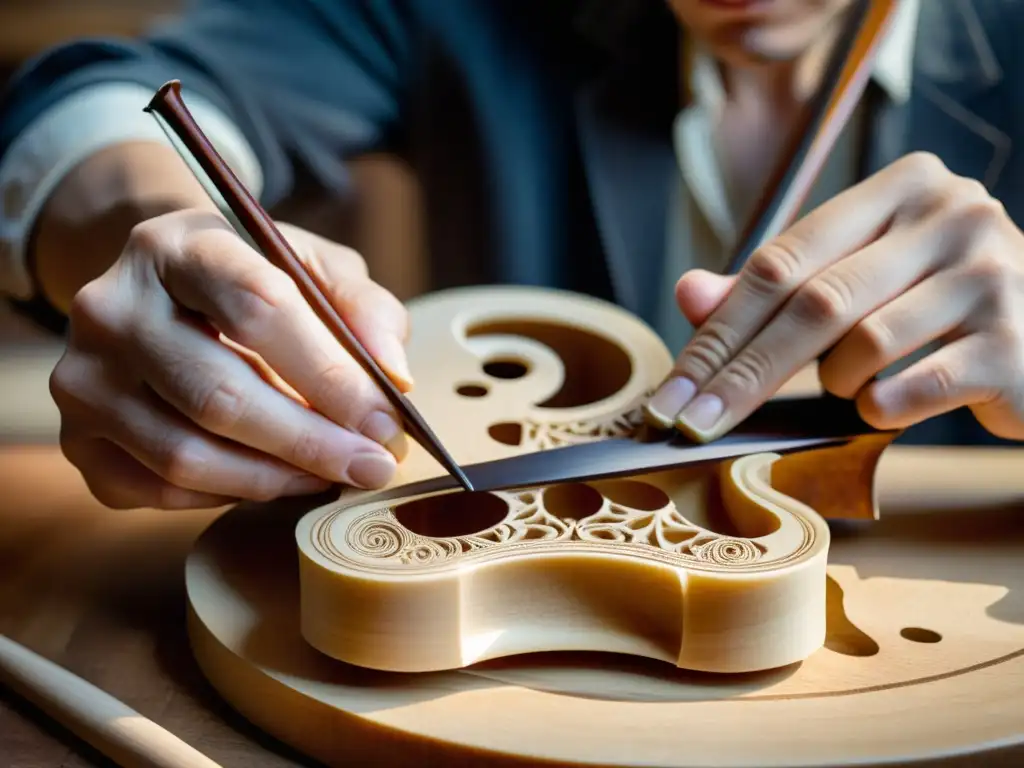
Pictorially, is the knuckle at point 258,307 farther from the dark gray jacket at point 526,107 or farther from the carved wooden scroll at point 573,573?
the dark gray jacket at point 526,107

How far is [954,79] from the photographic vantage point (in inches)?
44.1

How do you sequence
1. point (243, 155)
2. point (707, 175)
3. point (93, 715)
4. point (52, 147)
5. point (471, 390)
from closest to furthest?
point (93, 715) < point (471, 390) < point (52, 147) < point (243, 155) < point (707, 175)

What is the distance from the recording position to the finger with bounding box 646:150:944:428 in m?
0.63

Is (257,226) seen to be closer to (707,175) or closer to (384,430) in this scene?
(384,430)

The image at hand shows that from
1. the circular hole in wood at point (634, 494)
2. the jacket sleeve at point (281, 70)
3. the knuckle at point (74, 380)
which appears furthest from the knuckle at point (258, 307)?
the jacket sleeve at point (281, 70)

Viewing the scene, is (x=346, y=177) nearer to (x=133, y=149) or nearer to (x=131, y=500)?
(x=133, y=149)

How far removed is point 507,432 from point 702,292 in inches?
6.2

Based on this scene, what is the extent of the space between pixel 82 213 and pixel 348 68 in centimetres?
53

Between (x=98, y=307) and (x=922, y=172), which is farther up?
(x=922, y=172)

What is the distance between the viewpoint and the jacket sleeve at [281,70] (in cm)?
96

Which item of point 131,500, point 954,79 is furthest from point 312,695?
point 954,79

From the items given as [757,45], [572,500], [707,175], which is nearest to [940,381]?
[572,500]

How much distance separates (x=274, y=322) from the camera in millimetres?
564

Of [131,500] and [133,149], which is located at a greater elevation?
[133,149]
